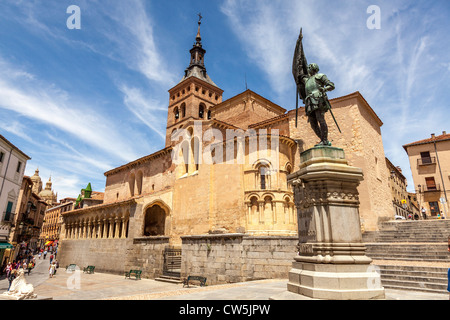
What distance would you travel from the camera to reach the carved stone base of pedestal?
4.26 m

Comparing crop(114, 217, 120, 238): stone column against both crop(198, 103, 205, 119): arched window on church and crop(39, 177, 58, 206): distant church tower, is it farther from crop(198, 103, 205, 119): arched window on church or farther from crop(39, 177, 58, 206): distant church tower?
→ crop(39, 177, 58, 206): distant church tower

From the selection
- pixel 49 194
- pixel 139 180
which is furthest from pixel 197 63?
pixel 49 194

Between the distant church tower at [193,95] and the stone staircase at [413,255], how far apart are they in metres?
30.4

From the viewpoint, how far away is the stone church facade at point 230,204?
13.3m

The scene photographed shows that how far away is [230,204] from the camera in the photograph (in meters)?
19.1

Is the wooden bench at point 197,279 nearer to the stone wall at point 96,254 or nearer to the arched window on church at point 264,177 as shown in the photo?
the arched window on church at point 264,177

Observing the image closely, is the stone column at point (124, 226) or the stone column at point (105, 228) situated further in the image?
the stone column at point (105, 228)

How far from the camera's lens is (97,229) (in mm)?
26797

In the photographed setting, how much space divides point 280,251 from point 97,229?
21973 millimetres

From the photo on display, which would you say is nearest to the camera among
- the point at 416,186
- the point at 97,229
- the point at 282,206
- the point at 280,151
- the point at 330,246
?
the point at 330,246

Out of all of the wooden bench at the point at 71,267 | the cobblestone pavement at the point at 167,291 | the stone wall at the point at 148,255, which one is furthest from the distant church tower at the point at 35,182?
the stone wall at the point at 148,255

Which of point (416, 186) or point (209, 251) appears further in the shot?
point (416, 186)
